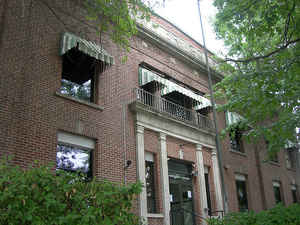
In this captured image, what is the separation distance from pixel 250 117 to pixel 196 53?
7.45 meters

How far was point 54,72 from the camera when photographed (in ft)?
37.5

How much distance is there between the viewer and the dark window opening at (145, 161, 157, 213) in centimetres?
1353

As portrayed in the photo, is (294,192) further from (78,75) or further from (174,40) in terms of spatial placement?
(78,75)

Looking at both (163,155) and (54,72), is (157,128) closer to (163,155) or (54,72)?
(163,155)

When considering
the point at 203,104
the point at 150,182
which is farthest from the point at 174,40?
the point at 150,182

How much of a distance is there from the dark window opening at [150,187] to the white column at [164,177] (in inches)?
16.0

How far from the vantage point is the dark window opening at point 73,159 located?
425 inches

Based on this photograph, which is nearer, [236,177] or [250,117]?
[250,117]

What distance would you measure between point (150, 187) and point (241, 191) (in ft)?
28.4

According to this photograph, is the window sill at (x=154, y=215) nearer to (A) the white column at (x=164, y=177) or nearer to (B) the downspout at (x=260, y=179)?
(A) the white column at (x=164, y=177)

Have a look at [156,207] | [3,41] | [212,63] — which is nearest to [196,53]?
[212,63]

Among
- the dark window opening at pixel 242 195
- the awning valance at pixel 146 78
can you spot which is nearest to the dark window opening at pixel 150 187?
the awning valance at pixel 146 78

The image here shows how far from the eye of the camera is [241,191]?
20156 mm

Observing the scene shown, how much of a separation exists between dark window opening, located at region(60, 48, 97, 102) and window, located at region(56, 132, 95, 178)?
Result: 174 cm
